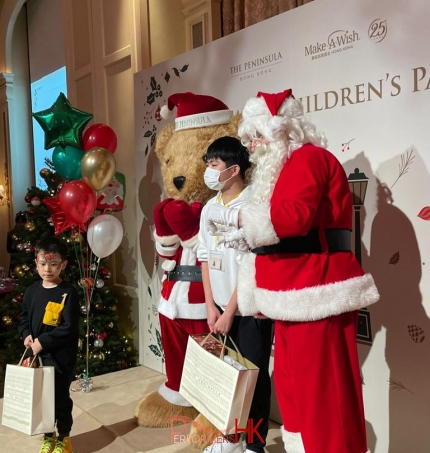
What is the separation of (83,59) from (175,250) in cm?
268

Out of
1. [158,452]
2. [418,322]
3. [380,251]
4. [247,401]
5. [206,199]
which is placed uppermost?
[206,199]

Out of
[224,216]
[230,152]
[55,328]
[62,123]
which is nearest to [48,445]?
[55,328]

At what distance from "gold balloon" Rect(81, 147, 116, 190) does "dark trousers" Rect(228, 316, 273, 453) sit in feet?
5.01

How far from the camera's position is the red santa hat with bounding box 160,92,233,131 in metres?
2.48

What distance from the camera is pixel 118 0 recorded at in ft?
13.1

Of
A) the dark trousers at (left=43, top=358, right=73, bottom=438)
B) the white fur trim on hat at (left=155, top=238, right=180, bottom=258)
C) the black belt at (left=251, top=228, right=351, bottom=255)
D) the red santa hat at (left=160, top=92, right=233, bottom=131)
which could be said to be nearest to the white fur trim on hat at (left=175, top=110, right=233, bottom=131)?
the red santa hat at (left=160, top=92, right=233, bottom=131)

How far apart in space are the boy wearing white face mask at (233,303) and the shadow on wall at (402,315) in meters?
0.51

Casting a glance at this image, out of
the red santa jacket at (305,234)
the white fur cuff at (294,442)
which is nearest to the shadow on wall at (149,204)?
the red santa jacket at (305,234)

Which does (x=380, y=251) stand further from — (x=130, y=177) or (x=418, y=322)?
(x=130, y=177)

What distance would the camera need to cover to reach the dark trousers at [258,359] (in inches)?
81.7

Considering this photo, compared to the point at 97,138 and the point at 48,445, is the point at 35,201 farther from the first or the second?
the point at 48,445

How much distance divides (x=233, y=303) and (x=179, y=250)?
2.24 feet

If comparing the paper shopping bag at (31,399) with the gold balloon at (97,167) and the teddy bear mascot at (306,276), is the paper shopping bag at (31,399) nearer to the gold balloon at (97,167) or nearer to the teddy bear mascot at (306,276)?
the teddy bear mascot at (306,276)

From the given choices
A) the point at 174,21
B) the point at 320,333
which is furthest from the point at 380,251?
the point at 174,21
